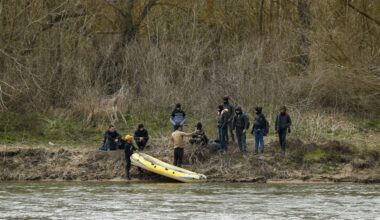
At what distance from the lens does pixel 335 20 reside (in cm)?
4006

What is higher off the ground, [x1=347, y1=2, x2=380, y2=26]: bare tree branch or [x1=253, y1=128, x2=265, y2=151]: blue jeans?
[x1=347, y1=2, x2=380, y2=26]: bare tree branch

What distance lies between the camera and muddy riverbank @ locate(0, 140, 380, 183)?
33.2 m

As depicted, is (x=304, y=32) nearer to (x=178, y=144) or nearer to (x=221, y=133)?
(x=221, y=133)

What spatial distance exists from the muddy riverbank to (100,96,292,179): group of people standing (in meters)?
0.31

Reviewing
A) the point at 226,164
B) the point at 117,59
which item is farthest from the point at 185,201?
the point at 117,59

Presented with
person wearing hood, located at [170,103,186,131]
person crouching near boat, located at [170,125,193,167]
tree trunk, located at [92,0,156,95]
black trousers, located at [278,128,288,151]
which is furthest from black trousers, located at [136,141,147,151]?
tree trunk, located at [92,0,156,95]

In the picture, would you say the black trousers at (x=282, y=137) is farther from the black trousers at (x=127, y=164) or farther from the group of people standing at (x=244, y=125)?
the black trousers at (x=127, y=164)

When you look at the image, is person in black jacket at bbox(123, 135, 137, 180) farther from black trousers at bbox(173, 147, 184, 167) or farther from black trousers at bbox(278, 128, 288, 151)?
black trousers at bbox(278, 128, 288, 151)

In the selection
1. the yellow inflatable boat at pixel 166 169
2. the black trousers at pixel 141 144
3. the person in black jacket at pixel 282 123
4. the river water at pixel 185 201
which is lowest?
the river water at pixel 185 201

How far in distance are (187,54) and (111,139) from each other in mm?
7970

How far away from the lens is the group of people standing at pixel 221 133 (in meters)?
33.2

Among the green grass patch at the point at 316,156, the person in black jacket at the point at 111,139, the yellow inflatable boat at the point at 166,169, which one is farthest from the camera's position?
the person in black jacket at the point at 111,139

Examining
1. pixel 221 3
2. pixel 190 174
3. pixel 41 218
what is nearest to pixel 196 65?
pixel 221 3

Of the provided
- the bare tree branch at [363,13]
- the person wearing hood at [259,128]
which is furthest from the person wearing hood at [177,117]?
the bare tree branch at [363,13]
